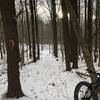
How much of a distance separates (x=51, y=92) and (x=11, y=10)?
3567 millimetres

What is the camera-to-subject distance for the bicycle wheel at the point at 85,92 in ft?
22.7

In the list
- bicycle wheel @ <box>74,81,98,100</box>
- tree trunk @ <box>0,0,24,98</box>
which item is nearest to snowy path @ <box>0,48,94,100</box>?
tree trunk @ <box>0,0,24,98</box>

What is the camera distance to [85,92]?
23.2ft

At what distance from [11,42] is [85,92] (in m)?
3.29

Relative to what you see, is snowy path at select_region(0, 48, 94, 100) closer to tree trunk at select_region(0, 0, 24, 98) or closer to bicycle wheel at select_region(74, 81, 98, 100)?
tree trunk at select_region(0, 0, 24, 98)

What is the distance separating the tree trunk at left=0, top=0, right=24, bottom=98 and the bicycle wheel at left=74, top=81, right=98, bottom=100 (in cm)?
236

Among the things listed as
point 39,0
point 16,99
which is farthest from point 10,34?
point 39,0

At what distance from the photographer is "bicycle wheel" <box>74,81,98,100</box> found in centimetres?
693

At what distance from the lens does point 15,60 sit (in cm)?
849

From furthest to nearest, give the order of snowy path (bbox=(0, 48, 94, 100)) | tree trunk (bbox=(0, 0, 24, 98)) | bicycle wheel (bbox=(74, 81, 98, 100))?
snowy path (bbox=(0, 48, 94, 100)), tree trunk (bbox=(0, 0, 24, 98)), bicycle wheel (bbox=(74, 81, 98, 100))

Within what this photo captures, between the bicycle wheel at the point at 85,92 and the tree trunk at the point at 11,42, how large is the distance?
2.36 m

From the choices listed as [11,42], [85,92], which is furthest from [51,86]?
[85,92]

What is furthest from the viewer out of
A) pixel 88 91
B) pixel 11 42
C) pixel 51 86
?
pixel 51 86

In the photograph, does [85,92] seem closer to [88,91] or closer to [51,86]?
[88,91]
